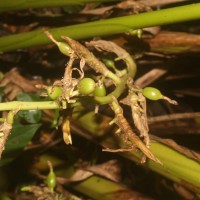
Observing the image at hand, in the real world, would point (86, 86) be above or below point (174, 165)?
above

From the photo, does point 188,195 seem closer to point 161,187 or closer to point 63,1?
point 161,187

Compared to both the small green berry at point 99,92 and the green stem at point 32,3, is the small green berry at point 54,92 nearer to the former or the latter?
the small green berry at point 99,92

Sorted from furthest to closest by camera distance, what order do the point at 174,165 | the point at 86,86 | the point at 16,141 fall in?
the point at 16,141 < the point at 174,165 < the point at 86,86

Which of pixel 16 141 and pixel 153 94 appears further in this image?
pixel 16 141

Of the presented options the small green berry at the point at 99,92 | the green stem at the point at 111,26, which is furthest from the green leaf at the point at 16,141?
the small green berry at the point at 99,92

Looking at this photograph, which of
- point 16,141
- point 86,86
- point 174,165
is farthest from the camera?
point 16,141

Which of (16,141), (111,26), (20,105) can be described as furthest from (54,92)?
(16,141)

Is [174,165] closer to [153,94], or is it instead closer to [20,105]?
[153,94]

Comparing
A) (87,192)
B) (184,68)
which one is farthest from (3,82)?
(184,68)
